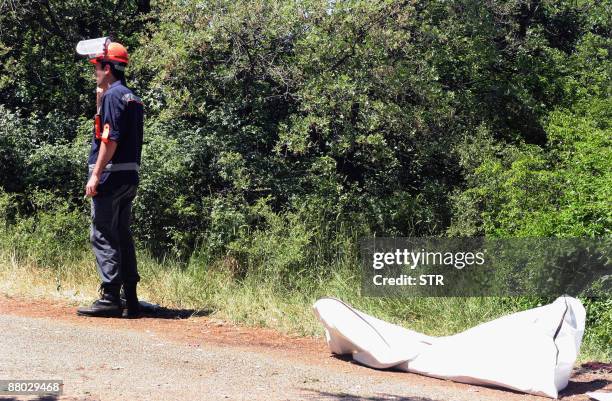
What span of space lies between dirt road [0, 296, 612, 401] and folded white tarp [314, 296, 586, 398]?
10 cm

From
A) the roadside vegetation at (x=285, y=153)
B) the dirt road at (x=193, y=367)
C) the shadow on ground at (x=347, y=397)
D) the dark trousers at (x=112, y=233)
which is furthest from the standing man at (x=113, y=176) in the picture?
the shadow on ground at (x=347, y=397)

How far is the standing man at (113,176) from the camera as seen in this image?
7095 mm

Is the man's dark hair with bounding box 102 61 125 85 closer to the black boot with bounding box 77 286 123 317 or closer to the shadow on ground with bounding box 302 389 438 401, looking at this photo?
the black boot with bounding box 77 286 123 317

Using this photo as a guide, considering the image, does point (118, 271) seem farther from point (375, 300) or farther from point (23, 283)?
point (375, 300)

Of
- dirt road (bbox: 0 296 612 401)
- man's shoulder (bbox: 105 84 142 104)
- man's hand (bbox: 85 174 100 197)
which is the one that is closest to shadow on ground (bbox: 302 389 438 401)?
dirt road (bbox: 0 296 612 401)

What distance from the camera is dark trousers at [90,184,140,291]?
23.7 ft

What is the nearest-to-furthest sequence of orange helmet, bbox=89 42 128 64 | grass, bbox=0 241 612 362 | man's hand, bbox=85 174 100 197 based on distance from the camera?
man's hand, bbox=85 174 100 197 < orange helmet, bbox=89 42 128 64 < grass, bbox=0 241 612 362

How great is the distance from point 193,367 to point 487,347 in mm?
2017

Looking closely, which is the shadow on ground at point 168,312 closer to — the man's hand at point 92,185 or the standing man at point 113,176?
the standing man at point 113,176

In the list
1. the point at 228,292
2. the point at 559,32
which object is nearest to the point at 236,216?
the point at 228,292

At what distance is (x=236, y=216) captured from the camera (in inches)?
390

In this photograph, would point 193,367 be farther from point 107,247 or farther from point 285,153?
point 285,153

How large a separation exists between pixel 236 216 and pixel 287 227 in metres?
0.61

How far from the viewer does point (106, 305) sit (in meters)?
7.30
